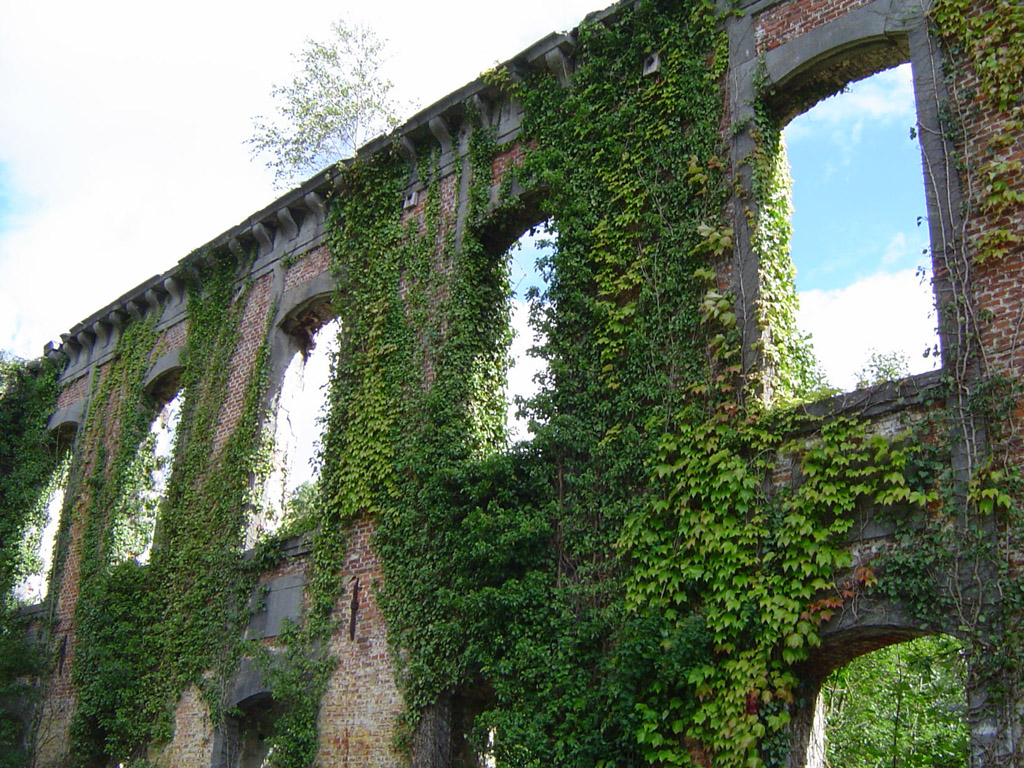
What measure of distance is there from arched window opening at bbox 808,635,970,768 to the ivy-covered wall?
5.77 meters

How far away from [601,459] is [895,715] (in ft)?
22.4

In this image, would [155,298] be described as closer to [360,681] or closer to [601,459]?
[360,681]

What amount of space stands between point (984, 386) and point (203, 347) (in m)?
11.0

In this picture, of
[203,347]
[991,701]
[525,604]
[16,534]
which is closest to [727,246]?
[525,604]

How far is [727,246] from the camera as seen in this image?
8.73 meters

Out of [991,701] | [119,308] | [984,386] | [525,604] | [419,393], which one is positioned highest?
[119,308]

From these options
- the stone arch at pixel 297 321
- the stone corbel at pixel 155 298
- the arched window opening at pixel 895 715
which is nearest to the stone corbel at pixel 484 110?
the stone arch at pixel 297 321

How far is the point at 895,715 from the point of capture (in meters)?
12.9

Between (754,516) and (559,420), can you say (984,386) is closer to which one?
(754,516)

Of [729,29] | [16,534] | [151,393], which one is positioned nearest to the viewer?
[729,29]

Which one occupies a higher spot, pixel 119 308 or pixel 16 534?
pixel 119 308

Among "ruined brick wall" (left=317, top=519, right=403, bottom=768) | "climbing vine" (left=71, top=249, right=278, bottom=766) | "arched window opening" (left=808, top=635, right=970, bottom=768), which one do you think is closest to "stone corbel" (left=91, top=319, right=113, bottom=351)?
"climbing vine" (left=71, top=249, right=278, bottom=766)

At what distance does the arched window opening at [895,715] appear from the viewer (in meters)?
12.7

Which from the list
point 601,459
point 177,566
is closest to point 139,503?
point 177,566
